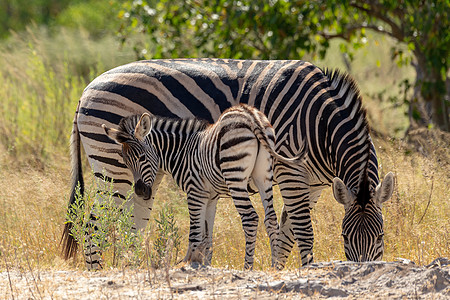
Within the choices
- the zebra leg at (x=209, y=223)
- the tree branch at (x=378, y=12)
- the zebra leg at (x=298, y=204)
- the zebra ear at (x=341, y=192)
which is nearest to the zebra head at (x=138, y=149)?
the zebra leg at (x=209, y=223)

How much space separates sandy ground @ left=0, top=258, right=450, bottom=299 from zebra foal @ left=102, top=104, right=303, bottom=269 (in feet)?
3.00

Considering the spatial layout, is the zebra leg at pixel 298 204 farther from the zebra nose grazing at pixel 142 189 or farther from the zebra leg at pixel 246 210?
the zebra nose grazing at pixel 142 189

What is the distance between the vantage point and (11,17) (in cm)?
2488

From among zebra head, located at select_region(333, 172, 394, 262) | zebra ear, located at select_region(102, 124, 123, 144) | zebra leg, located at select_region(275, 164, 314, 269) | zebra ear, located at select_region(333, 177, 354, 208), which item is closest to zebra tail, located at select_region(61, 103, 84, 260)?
zebra ear, located at select_region(102, 124, 123, 144)

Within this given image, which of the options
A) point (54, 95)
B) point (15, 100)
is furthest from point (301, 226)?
point (15, 100)

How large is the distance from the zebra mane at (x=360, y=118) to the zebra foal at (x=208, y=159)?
578mm

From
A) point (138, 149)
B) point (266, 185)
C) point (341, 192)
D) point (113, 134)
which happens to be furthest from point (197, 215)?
point (341, 192)

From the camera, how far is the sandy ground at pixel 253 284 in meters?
4.06

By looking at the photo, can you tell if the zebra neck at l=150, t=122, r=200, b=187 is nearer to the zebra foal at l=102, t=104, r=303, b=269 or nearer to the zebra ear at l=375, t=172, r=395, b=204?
the zebra foal at l=102, t=104, r=303, b=269

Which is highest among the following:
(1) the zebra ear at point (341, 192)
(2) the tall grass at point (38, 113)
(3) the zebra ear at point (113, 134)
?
(2) the tall grass at point (38, 113)

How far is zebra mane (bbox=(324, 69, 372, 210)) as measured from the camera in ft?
17.8

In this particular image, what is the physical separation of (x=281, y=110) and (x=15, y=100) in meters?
6.15

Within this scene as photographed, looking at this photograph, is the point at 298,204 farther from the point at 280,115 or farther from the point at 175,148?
the point at 175,148

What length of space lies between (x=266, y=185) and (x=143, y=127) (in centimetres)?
128
